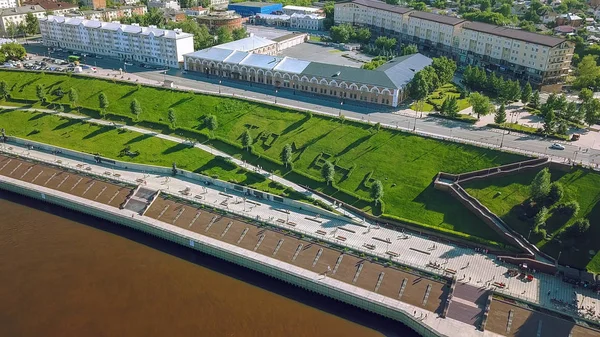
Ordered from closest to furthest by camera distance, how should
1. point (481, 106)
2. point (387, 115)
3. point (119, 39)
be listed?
point (481, 106) < point (387, 115) < point (119, 39)

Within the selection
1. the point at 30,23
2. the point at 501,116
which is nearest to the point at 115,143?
the point at 501,116

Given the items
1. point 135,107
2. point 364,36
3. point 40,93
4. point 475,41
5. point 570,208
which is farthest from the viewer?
point 364,36

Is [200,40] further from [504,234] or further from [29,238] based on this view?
[504,234]

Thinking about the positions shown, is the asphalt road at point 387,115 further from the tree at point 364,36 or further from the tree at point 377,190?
the tree at point 364,36

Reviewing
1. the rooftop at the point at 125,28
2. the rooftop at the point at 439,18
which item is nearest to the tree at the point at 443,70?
the rooftop at the point at 439,18

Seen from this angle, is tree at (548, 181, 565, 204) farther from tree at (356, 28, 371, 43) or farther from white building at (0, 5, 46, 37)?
white building at (0, 5, 46, 37)

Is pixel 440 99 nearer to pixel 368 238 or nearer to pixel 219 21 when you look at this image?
pixel 368 238

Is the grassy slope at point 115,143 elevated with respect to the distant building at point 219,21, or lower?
lower
